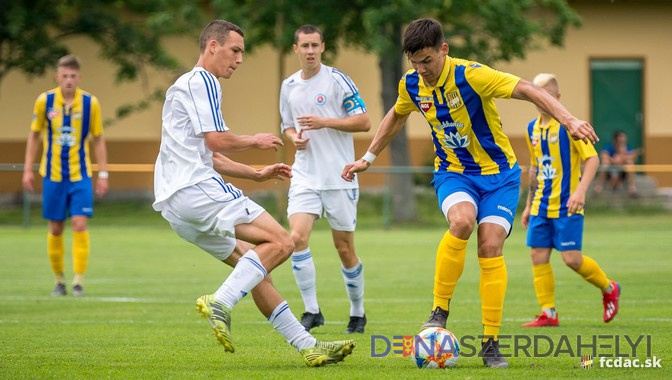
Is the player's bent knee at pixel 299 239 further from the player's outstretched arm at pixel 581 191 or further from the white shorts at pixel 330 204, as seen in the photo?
the player's outstretched arm at pixel 581 191

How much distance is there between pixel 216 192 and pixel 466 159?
1675 millimetres

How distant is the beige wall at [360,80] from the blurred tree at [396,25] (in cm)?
488

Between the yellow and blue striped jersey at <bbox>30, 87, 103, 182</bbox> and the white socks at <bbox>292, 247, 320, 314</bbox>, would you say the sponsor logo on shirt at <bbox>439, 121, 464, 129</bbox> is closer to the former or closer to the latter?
the white socks at <bbox>292, 247, 320, 314</bbox>

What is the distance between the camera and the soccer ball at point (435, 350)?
6.56 m

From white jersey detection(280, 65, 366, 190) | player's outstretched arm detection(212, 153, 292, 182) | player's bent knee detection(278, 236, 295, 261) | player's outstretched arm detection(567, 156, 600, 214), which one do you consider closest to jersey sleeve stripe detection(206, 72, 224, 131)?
player's outstretched arm detection(212, 153, 292, 182)

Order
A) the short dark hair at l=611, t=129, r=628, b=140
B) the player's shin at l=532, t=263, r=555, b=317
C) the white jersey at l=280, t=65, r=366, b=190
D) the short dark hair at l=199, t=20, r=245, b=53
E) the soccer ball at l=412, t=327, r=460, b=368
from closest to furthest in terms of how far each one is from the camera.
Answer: the soccer ball at l=412, t=327, r=460, b=368
the short dark hair at l=199, t=20, r=245, b=53
the white jersey at l=280, t=65, r=366, b=190
the player's shin at l=532, t=263, r=555, b=317
the short dark hair at l=611, t=129, r=628, b=140

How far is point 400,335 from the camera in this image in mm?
8203

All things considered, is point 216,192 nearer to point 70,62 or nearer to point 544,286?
point 544,286

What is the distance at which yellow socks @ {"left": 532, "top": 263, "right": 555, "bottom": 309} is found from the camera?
30.6ft

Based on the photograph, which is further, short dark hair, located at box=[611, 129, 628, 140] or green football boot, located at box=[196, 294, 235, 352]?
short dark hair, located at box=[611, 129, 628, 140]

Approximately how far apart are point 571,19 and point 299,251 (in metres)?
18.4

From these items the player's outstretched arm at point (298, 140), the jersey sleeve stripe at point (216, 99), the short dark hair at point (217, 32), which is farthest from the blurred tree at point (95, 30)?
the jersey sleeve stripe at point (216, 99)

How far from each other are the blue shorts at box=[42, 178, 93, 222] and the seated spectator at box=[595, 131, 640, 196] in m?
16.7

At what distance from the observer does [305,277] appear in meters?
8.97
